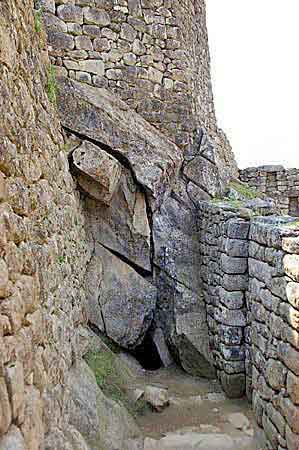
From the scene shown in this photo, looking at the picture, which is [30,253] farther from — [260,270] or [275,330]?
[260,270]

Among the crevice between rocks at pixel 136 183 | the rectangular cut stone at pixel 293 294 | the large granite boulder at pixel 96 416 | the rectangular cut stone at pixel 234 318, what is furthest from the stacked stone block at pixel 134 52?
the large granite boulder at pixel 96 416

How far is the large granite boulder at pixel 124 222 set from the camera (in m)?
5.64

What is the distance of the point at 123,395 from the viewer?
4789 millimetres

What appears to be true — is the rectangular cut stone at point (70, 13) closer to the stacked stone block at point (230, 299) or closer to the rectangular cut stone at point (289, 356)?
the stacked stone block at point (230, 299)

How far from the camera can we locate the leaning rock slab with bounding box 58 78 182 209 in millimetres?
5180

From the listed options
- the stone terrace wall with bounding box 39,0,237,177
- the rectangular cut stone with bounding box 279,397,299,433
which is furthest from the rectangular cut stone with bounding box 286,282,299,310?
the stone terrace wall with bounding box 39,0,237,177

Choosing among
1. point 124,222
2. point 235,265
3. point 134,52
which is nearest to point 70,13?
point 134,52

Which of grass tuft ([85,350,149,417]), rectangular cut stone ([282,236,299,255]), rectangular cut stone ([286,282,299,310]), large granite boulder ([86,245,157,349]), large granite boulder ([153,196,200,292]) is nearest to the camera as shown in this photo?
rectangular cut stone ([286,282,299,310])

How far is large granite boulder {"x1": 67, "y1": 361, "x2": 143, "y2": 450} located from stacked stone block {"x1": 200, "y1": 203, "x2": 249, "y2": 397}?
1526 mm

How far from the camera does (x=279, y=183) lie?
391 inches

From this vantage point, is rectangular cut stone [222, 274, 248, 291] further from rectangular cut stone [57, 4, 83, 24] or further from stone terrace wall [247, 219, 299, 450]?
rectangular cut stone [57, 4, 83, 24]

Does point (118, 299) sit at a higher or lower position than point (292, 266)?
lower

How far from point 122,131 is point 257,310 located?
113 inches

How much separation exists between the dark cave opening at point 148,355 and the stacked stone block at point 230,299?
0.94 metres
